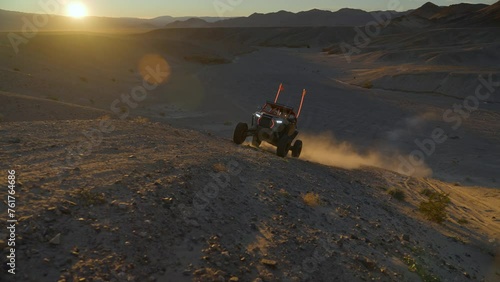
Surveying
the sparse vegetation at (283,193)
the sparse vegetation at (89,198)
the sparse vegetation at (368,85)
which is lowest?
the sparse vegetation at (283,193)

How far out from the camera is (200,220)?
7.00 metres

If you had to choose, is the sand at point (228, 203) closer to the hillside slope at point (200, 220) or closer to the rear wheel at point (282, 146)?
the hillside slope at point (200, 220)

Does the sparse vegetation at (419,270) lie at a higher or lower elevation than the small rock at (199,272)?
lower

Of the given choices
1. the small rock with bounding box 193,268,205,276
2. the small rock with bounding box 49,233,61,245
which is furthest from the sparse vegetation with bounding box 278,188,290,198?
the small rock with bounding box 49,233,61,245

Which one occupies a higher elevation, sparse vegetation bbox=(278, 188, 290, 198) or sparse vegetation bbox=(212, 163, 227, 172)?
sparse vegetation bbox=(212, 163, 227, 172)

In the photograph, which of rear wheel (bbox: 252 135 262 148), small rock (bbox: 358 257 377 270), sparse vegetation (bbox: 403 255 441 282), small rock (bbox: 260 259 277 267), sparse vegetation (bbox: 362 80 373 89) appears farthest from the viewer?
sparse vegetation (bbox: 362 80 373 89)

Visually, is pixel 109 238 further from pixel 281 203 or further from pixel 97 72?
pixel 97 72

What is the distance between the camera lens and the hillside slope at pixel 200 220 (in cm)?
556

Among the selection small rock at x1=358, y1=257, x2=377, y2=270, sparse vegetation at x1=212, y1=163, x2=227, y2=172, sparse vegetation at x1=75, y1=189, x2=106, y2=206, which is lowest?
small rock at x1=358, y1=257, x2=377, y2=270

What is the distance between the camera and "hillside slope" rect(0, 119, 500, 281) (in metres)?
5.56

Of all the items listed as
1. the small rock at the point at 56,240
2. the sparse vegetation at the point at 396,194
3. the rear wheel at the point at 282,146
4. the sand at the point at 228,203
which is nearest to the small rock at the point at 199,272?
the sand at the point at 228,203

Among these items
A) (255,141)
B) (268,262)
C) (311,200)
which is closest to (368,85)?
(255,141)

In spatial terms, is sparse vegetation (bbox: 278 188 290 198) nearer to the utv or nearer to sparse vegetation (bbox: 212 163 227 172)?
sparse vegetation (bbox: 212 163 227 172)

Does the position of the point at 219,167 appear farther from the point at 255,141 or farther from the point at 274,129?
the point at 255,141
